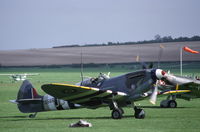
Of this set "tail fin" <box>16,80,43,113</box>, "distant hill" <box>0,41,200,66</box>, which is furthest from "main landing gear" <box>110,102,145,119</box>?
"distant hill" <box>0,41,200,66</box>

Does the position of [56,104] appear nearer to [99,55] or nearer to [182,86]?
[182,86]

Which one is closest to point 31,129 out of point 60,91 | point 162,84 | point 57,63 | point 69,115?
point 60,91

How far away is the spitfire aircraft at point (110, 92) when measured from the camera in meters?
19.8

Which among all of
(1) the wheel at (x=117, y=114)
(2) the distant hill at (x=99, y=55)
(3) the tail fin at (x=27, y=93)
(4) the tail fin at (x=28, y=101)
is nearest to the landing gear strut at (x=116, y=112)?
(1) the wheel at (x=117, y=114)

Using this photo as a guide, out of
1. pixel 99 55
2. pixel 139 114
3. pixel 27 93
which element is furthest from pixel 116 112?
pixel 99 55

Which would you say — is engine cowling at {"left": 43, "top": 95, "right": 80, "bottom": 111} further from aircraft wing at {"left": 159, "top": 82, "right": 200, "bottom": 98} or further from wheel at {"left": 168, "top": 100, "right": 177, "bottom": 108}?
wheel at {"left": 168, "top": 100, "right": 177, "bottom": 108}

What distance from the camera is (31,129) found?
17.2 metres

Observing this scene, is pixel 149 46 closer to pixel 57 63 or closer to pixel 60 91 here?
pixel 57 63

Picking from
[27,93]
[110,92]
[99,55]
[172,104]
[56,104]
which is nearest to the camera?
[110,92]

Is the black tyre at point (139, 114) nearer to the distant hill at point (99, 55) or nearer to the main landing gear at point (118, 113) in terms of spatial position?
the main landing gear at point (118, 113)

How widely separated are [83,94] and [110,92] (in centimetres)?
96

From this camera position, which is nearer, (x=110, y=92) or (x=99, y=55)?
(x=110, y=92)

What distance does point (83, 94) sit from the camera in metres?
20.0

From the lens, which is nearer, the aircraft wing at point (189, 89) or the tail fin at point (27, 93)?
the tail fin at point (27, 93)
